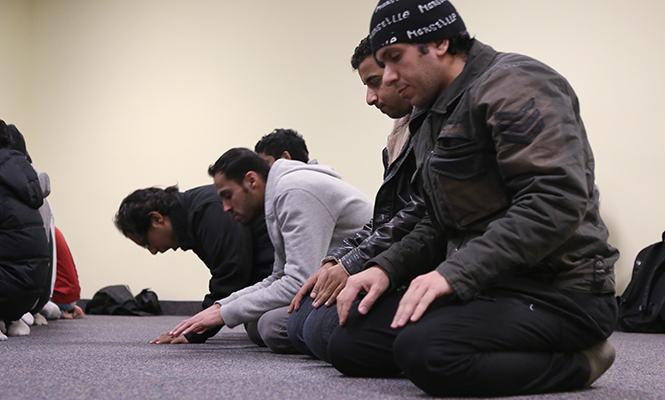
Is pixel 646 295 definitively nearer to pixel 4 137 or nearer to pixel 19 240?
pixel 19 240

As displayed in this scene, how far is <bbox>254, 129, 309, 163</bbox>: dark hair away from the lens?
340 centimetres

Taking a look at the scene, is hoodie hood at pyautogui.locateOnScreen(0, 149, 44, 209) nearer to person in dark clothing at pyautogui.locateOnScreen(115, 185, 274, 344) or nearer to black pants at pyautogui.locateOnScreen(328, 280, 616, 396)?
person in dark clothing at pyautogui.locateOnScreen(115, 185, 274, 344)

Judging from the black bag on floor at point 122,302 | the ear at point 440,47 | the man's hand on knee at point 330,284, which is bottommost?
the black bag on floor at point 122,302

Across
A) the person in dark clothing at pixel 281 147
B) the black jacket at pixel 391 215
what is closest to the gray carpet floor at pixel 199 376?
the black jacket at pixel 391 215

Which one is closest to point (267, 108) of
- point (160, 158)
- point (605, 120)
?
point (160, 158)

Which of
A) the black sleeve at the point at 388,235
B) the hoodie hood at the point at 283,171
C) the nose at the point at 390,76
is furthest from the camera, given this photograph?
the hoodie hood at the point at 283,171

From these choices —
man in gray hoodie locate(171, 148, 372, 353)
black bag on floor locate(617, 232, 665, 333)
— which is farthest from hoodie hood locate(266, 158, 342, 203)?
black bag on floor locate(617, 232, 665, 333)

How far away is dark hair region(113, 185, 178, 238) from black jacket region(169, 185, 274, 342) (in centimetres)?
5

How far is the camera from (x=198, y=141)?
509 cm

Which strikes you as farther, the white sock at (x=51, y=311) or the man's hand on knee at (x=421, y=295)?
the white sock at (x=51, y=311)

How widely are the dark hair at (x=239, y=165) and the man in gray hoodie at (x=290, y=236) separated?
158 mm

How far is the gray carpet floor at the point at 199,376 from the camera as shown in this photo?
1.08 m

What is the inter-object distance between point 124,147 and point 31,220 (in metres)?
2.89

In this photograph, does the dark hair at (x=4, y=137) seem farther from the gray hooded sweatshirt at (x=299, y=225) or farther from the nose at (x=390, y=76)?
the nose at (x=390, y=76)
